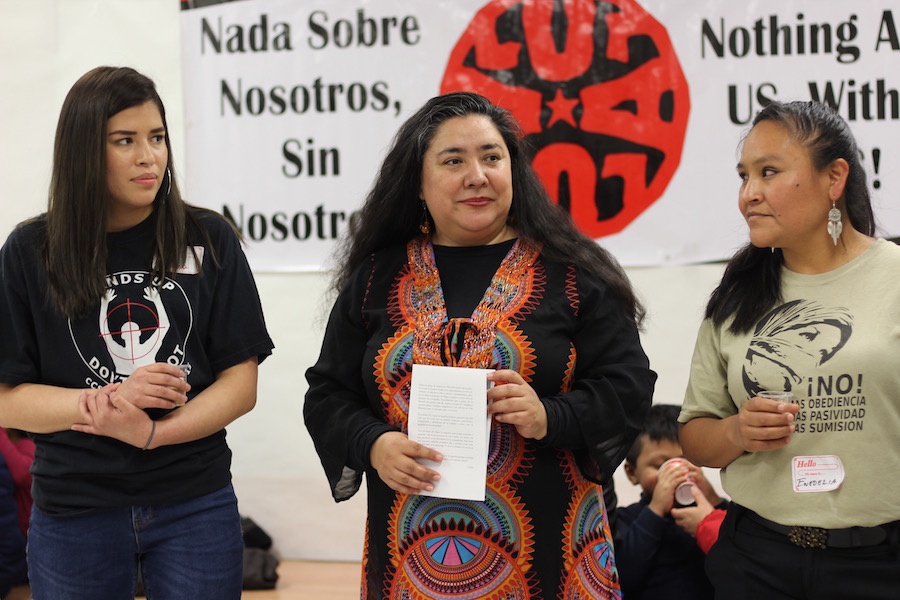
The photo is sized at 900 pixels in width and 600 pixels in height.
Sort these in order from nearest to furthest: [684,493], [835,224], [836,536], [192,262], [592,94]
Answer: [836,536], [835,224], [192,262], [684,493], [592,94]

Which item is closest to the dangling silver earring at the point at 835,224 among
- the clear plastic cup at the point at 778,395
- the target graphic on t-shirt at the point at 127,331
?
the clear plastic cup at the point at 778,395

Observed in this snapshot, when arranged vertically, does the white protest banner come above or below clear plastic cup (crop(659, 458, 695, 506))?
above

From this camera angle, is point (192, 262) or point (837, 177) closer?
point (837, 177)

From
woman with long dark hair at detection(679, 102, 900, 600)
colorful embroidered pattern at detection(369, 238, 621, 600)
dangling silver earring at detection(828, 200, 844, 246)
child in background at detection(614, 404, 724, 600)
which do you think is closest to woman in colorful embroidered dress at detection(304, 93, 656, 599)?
colorful embroidered pattern at detection(369, 238, 621, 600)

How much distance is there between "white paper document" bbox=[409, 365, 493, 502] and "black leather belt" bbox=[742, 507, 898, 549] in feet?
2.16

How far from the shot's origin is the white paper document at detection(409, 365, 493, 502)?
195 centimetres

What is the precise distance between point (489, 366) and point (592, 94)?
7.67ft

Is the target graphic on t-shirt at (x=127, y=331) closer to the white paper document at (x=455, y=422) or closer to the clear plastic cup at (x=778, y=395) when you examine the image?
the white paper document at (x=455, y=422)

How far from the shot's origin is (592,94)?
4.05 m

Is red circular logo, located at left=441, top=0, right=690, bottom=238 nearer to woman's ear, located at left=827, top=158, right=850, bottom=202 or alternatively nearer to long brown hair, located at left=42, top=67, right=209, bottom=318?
woman's ear, located at left=827, top=158, right=850, bottom=202

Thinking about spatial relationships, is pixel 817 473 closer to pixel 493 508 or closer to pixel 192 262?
pixel 493 508

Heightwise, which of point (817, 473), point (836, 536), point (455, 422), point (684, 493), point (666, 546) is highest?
point (455, 422)

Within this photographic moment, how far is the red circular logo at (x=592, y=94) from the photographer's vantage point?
13.2 feet

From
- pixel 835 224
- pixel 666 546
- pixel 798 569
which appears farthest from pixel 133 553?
pixel 835 224
